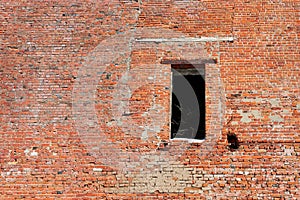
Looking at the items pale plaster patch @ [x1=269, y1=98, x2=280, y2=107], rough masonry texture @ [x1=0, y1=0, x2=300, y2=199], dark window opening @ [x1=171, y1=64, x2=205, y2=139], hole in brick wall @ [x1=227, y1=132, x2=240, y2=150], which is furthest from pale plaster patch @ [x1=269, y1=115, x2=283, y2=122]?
dark window opening @ [x1=171, y1=64, x2=205, y2=139]

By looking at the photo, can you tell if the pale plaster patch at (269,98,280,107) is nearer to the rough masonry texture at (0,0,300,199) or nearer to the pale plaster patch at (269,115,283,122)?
the rough masonry texture at (0,0,300,199)

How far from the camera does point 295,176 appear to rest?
5.34 m

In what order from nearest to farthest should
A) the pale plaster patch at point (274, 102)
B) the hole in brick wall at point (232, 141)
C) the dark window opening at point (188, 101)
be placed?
the hole in brick wall at point (232, 141), the pale plaster patch at point (274, 102), the dark window opening at point (188, 101)

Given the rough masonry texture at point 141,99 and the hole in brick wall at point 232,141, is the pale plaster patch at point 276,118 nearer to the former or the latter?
the rough masonry texture at point 141,99

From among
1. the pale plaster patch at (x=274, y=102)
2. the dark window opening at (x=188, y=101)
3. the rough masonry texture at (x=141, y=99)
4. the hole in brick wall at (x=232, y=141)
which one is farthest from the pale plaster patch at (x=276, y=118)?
the dark window opening at (x=188, y=101)

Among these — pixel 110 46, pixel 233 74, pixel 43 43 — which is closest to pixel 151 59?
pixel 110 46

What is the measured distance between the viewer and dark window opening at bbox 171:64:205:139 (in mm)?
6328

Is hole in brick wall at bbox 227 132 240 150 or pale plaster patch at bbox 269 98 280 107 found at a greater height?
pale plaster patch at bbox 269 98 280 107

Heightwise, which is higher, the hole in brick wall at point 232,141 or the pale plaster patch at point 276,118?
the pale plaster patch at point 276,118

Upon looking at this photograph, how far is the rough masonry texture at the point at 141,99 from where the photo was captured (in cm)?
549

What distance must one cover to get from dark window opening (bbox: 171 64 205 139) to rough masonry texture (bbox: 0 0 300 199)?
32 cm

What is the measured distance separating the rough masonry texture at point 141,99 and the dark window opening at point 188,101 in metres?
0.32

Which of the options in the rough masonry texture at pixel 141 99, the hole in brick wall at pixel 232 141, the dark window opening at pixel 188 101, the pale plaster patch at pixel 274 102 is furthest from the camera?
the dark window opening at pixel 188 101

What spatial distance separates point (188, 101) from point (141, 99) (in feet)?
3.66
